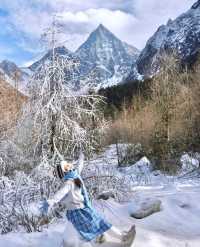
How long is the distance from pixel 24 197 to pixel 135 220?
285 centimetres

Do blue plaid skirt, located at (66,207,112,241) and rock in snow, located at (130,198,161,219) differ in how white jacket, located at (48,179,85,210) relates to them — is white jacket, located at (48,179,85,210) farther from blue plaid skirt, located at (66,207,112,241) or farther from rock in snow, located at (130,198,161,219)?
rock in snow, located at (130,198,161,219)

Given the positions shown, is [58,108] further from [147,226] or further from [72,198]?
[72,198]

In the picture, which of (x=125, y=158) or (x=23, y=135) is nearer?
(x=23, y=135)

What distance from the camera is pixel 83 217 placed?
4.43m

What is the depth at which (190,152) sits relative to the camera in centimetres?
1688

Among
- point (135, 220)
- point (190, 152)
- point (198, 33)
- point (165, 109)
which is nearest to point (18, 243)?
point (135, 220)

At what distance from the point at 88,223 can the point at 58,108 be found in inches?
289

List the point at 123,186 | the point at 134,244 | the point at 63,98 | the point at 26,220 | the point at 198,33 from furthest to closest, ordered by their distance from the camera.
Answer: the point at 198,33 → the point at 63,98 → the point at 123,186 → the point at 26,220 → the point at 134,244

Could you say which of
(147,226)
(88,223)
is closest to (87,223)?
(88,223)

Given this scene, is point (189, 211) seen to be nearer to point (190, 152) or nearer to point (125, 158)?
point (190, 152)

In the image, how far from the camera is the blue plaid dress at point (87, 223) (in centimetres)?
436

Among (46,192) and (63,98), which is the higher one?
(63,98)

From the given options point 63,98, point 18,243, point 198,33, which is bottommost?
point 18,243

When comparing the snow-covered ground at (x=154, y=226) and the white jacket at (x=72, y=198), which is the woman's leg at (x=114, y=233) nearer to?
the snow-covered ground at (x=154, y=226)
